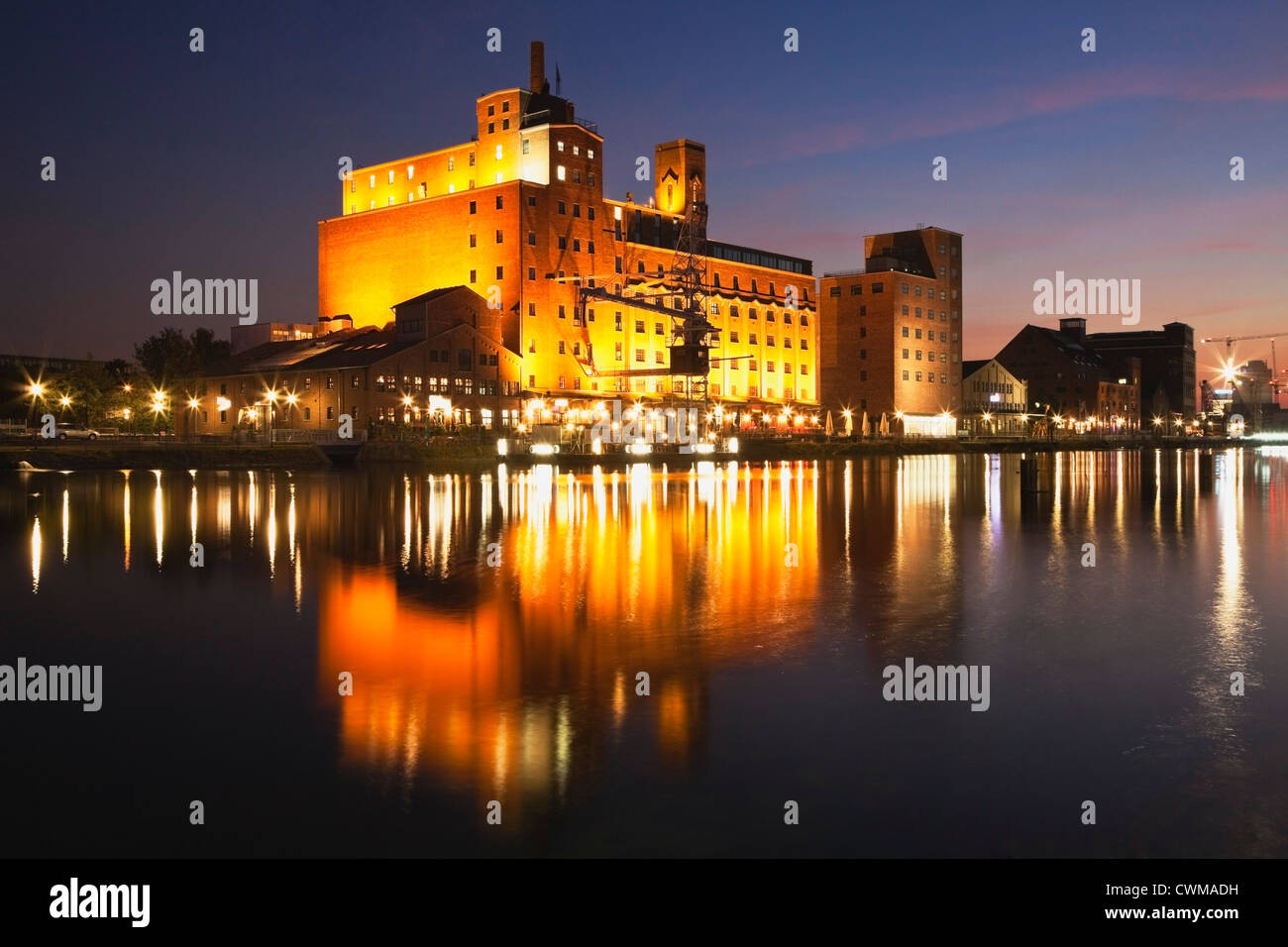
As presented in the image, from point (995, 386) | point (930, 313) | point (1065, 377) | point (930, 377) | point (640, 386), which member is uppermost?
point (930, 313)

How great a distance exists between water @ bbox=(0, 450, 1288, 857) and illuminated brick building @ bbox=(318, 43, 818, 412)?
6943cm

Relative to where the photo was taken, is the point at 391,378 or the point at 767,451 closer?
the point at 391,378

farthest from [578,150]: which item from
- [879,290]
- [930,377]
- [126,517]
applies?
[126,517]

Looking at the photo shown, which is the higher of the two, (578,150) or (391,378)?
(578,150)

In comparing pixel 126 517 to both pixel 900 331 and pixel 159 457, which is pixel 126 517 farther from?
Result: pixel 900 331

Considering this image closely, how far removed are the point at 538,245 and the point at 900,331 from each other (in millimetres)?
50725

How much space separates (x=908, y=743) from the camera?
7.85 metres

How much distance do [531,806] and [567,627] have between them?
5.80 meters

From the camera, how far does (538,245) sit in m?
90.1

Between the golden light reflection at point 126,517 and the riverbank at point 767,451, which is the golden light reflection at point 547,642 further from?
the riverbank at point 767,451

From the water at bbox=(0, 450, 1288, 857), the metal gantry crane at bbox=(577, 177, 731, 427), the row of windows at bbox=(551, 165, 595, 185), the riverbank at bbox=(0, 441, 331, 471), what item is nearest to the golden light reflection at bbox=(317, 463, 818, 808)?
the water at bbox=(0, 450, 1288, 857)

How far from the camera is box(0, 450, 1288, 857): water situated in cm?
636

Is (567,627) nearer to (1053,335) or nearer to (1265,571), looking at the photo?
(1265,571)

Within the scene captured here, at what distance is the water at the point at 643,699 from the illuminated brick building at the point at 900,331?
340ft
